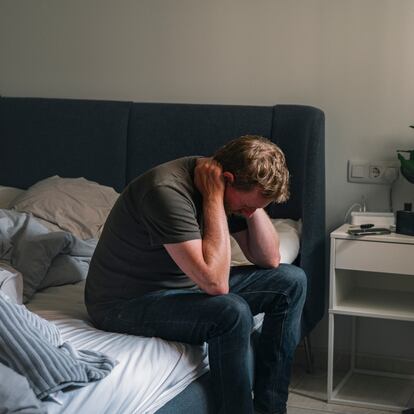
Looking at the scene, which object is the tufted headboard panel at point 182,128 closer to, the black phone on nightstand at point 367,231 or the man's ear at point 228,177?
the black phone on nightstand at point 367,231

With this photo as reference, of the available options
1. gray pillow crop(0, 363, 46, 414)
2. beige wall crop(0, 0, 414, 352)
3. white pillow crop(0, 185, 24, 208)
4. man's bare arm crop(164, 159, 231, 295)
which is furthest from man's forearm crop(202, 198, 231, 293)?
white pillow crop(0, 185, 24, 208)

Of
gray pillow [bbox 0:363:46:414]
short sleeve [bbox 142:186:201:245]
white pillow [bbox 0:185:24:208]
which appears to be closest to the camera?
gray pillow [bbox 0:363:46:414]

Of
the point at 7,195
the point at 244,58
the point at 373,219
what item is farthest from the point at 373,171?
the point at 7,195

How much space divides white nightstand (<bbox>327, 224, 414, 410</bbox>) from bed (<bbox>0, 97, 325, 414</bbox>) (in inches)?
5.5

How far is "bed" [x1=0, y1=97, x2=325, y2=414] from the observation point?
2287 millimetres

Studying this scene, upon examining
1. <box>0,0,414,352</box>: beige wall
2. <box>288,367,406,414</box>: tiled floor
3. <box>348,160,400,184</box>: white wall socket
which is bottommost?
<box>288,367,406,414</box>: tiled floor

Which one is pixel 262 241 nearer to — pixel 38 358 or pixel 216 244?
pixel 216 244

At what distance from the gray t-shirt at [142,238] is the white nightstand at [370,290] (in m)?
0.79

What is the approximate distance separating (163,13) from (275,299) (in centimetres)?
153

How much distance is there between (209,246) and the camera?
231cm

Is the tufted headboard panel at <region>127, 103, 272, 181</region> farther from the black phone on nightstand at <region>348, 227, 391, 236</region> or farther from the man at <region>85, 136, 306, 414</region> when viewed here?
the man at <region>85, 136, 306, 414</region>

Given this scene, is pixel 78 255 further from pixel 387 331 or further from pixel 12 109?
pixel 387 331

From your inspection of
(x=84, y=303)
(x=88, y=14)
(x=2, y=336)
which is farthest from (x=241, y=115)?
(x=2, y=336)

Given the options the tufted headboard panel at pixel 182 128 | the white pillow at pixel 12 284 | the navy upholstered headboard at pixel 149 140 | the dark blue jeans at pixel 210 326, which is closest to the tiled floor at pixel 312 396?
the navy upholstered headboard at pixel 149 140
